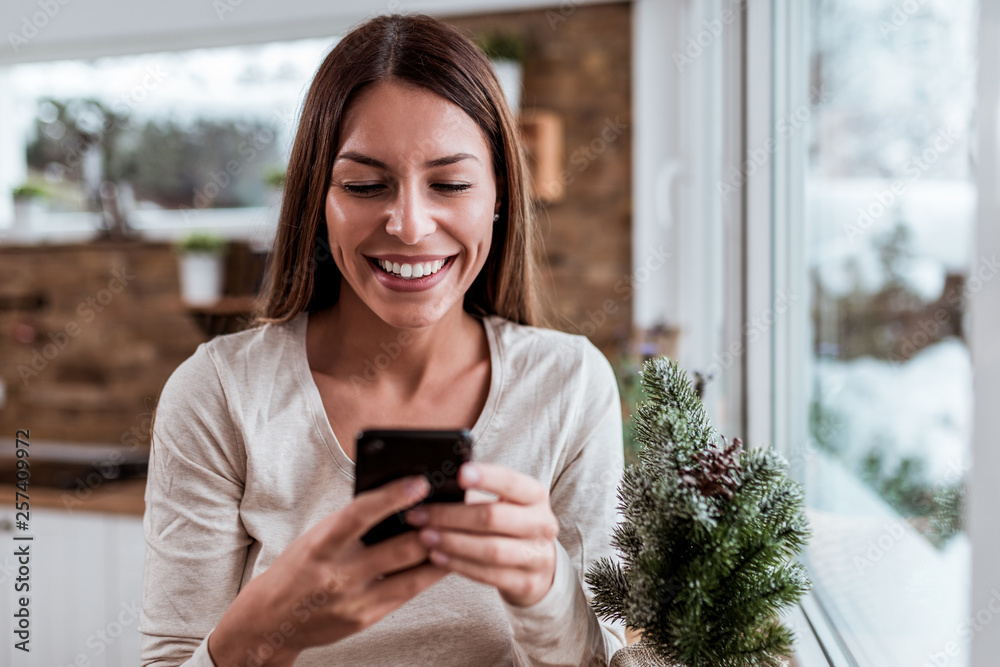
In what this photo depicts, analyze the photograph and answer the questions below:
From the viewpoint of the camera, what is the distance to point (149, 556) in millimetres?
902

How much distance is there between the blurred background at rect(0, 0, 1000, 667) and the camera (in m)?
1.08

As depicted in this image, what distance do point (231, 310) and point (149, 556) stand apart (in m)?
2.08

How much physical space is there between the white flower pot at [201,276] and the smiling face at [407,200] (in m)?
2.18

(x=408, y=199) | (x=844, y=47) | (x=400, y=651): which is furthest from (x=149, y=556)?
(x=844, y=47)

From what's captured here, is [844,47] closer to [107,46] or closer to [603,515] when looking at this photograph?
[603,515]

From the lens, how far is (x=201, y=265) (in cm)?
289

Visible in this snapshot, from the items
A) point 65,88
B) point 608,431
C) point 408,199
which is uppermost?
point 65,88

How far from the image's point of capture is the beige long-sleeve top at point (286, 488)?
0.88 m

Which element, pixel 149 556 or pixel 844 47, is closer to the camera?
pixel 149 556

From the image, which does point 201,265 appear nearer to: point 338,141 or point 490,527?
point 338,141

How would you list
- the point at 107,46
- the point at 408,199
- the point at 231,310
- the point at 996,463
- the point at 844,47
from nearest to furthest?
1. the point at 996,463
2. the point at 408,199
3. the point at 844,47
4. the point at 231,310
5. the point at 107,46

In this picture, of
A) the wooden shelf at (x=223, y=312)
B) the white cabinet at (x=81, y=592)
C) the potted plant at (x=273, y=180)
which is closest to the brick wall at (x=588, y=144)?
the potted plant at (x=273, y=180)

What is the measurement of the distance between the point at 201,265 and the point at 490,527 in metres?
2.57

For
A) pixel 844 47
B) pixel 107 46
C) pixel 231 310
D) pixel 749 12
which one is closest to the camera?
pixel 844 47
